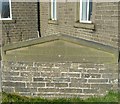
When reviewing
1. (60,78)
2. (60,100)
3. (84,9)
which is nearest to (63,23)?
(84,9)

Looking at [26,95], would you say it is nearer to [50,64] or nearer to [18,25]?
[50,64]

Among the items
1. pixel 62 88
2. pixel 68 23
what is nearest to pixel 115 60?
pixel 62 88

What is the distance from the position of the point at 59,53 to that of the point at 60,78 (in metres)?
0.50

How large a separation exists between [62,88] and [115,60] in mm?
1185

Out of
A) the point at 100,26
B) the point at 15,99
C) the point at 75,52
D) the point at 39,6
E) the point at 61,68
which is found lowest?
the point at 15,99

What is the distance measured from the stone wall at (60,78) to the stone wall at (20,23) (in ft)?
17.4

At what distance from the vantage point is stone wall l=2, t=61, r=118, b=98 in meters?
4.54

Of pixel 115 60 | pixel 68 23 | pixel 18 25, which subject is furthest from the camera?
pixel 18 25

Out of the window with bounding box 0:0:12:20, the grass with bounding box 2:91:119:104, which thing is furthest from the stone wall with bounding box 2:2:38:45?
the grass with bounding box 2:91:119:104

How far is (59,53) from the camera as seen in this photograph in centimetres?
459

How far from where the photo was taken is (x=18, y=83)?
4.74m

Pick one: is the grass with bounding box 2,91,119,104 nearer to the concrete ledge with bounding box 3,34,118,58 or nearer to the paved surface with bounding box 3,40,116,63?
the paved surface with bounding box 3,40,116,63

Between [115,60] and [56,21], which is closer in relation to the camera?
[115,60]

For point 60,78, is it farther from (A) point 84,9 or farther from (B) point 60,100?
(A) point 84,9
